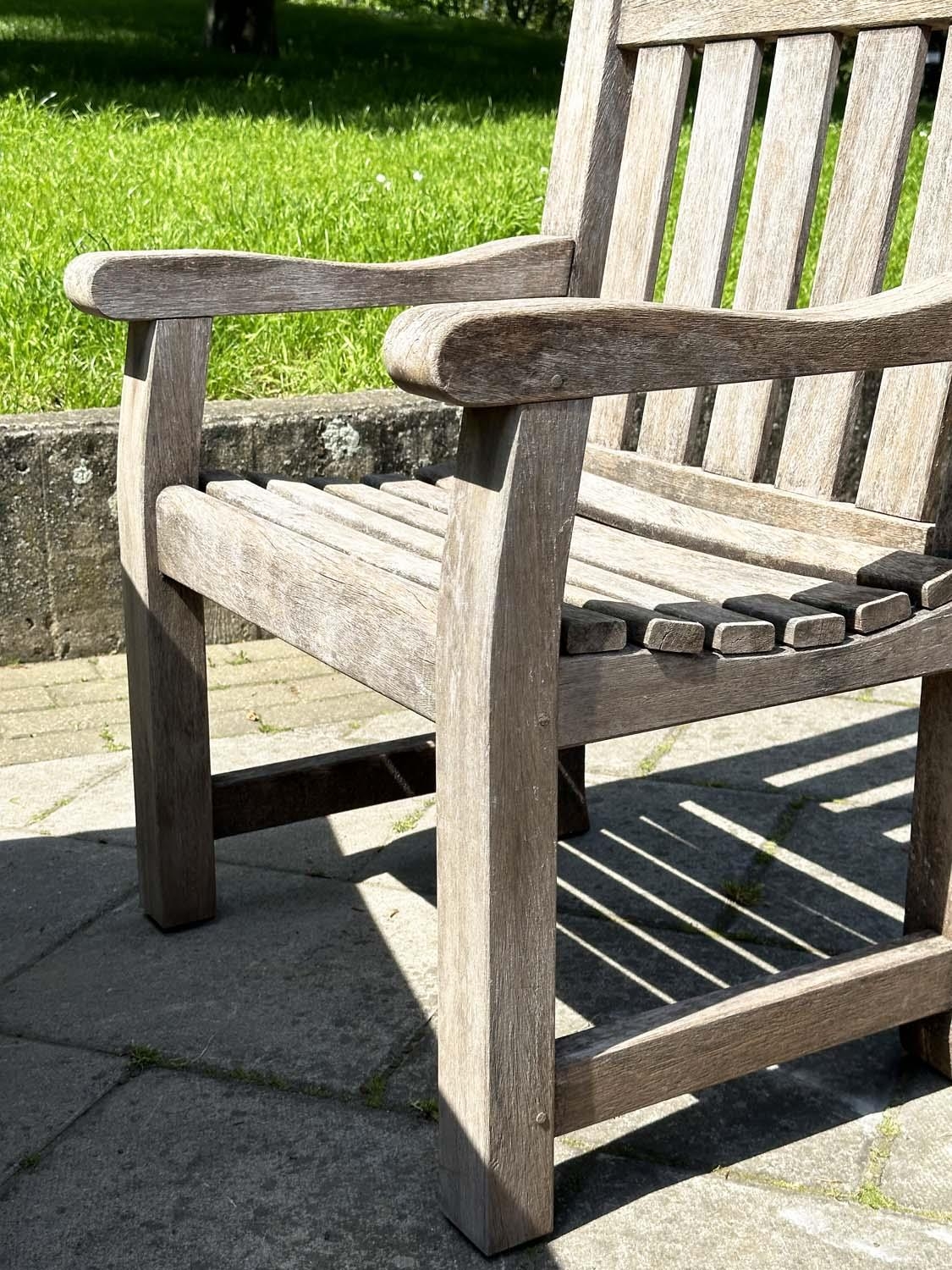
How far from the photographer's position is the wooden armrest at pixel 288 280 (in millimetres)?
1912

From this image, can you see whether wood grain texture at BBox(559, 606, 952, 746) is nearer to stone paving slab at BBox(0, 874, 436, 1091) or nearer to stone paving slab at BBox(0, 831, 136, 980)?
stone paving slab at BBox(0, 874, 436, 1091)

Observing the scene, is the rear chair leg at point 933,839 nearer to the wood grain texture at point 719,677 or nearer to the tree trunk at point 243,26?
the wood grain texture at point 719,677

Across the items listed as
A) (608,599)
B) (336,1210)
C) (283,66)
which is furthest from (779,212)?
(283,66)

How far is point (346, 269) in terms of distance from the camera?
2049 millimetres

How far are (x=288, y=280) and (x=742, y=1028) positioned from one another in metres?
1.10

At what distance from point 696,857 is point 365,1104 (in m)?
0.85

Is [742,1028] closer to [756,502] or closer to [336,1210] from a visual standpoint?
[336,1210]

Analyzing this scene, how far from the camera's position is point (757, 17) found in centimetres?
207

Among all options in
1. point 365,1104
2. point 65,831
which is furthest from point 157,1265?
point 65,831

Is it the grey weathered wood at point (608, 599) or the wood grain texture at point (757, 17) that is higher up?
the wood grain texture at point (757, 17)

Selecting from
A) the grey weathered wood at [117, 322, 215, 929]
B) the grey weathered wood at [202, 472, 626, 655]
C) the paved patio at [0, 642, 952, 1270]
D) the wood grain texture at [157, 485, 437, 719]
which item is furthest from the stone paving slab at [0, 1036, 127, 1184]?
the grey weathered wood at [202, 472, 626, 655]

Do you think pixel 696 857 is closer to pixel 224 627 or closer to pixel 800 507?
pixel 800 507

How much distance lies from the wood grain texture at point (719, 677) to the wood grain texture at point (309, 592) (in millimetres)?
152

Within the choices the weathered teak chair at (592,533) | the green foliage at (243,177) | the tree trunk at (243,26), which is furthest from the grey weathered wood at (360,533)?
the tree trunk at (243,26)
